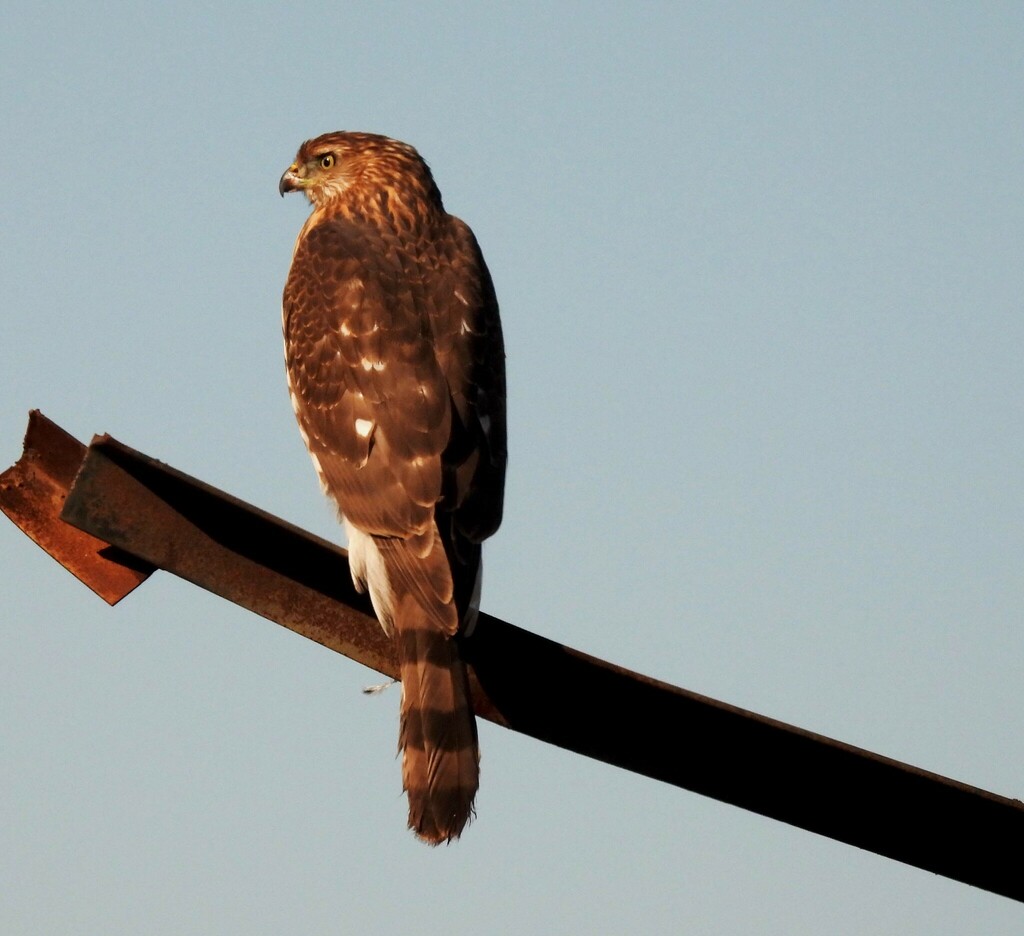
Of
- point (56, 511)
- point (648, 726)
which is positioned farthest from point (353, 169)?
point (648, 726)

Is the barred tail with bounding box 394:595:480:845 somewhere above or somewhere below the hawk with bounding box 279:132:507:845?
below

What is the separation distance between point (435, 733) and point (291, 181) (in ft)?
12.5

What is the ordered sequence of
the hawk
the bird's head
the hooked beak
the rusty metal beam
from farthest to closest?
the hooked beak, the bird's head, the hawk, the rusty metal beam

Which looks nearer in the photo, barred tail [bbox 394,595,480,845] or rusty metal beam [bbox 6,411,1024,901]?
rusty metal beam [bbox 6,411,1024,901]

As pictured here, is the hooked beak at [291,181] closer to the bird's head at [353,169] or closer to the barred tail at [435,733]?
the bird's head at [353,169]

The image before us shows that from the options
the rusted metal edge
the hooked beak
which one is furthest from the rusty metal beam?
the hooked beak

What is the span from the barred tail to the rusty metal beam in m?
0.24

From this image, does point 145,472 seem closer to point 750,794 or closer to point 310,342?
point 750,794

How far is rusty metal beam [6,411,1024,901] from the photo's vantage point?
324cm

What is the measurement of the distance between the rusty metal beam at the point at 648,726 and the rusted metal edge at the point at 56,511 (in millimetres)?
160

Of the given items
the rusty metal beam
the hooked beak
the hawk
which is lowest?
the rusty metal beam

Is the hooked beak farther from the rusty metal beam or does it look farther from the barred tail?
the rusty metal beam

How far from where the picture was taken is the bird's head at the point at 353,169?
6406 mm

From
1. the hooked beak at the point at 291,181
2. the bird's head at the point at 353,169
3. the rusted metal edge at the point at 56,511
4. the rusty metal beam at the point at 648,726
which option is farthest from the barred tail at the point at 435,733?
the hooked beak at the point at 291,181
